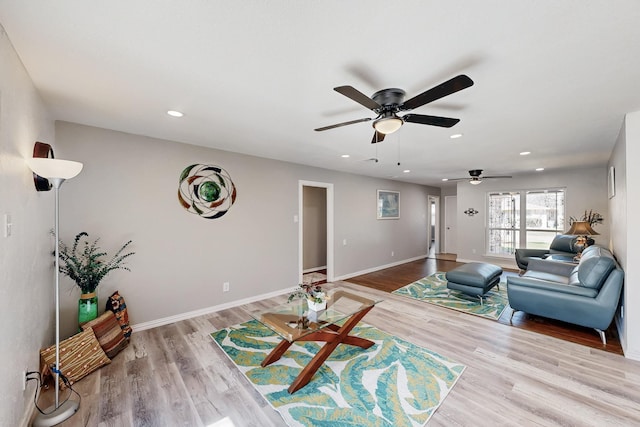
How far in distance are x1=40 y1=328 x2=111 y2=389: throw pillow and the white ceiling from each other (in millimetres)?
2151

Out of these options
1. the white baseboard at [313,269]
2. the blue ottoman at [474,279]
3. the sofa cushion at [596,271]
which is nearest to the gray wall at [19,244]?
the white baseboard at [313,269]

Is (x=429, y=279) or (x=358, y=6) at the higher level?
(x=358, y=6)

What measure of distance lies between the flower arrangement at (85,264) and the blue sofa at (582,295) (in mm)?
5017

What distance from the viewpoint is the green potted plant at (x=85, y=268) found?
260cm

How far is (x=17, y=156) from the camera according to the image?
1679 millimetres

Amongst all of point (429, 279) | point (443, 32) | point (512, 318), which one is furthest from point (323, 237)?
point (443, 32)

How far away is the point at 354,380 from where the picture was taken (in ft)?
7.31

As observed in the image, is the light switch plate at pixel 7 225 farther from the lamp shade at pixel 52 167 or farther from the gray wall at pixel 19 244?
the lamp shade at pixel 52 167

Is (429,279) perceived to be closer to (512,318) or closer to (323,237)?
(512,318)

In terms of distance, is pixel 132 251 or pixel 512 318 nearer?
pixel 132 251

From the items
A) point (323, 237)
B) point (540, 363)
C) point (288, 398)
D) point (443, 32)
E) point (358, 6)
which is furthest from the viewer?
point (323, 237)

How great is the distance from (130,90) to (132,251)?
77.6 inches

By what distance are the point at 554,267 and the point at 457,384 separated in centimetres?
334

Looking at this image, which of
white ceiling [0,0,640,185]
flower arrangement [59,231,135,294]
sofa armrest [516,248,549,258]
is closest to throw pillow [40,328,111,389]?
flower arrangement [59,231,135,294]
